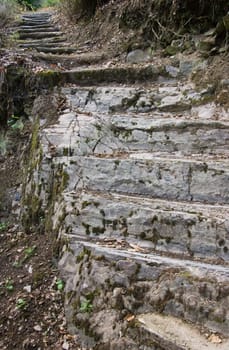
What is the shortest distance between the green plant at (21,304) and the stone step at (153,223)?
767 millimetres

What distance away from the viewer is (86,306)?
3180 millimetres

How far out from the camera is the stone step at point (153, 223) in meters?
3.25

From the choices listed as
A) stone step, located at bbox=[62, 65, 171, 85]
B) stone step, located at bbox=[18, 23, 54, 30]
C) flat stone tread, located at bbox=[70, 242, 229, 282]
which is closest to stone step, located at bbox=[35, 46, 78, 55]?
stone step, located at bbox=[62, 65, 171, 85]

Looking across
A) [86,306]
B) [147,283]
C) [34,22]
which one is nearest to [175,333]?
[147,283]

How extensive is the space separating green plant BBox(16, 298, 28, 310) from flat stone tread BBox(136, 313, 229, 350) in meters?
1.13

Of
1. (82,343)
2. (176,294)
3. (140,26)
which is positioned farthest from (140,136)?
(140,26)

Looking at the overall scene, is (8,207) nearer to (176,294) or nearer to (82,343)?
(82,343)

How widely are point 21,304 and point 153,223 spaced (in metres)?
1.45

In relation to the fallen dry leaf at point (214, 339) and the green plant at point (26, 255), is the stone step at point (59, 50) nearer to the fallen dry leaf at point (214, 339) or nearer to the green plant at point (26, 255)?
the green plant at point (26, 255)

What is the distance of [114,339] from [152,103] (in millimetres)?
3415

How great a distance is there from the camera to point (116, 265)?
3230 millimetres

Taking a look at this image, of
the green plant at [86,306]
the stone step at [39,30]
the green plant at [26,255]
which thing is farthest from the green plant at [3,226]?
the stone step at [39,30]

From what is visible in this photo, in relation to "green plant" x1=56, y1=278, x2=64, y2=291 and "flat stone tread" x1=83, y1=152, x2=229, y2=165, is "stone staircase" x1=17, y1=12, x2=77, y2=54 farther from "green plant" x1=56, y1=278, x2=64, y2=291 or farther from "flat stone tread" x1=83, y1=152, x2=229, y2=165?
"green plant" x1=56, y1=278, x2=64, y2=291

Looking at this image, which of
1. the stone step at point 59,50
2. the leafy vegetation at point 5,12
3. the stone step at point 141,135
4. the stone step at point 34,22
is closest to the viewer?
the stone step at point 141,135
